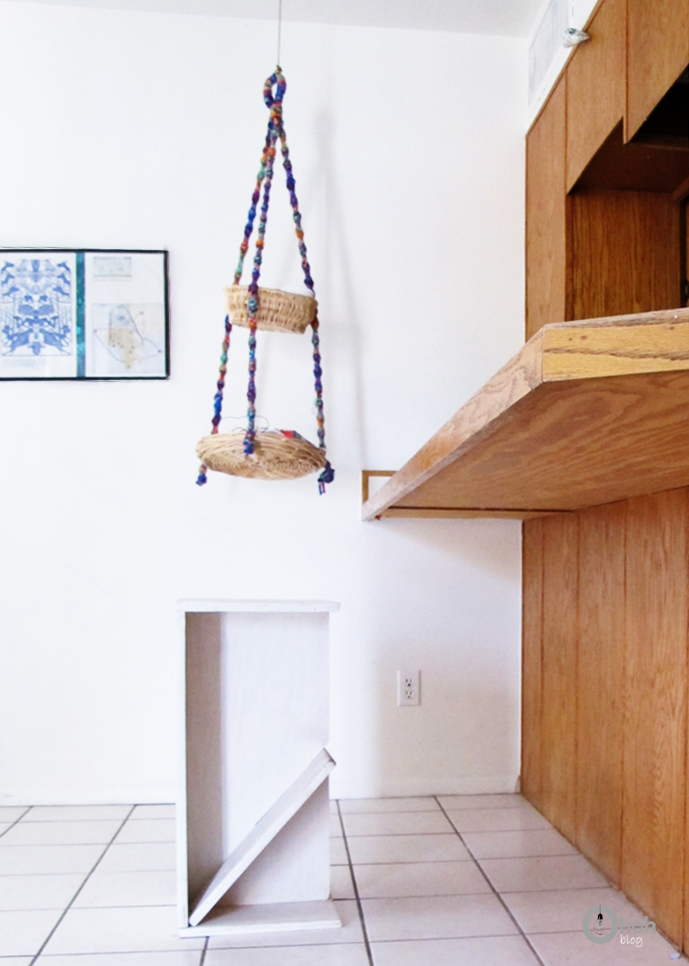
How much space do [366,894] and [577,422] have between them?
1261 mm

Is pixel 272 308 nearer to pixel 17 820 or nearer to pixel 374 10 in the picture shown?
pixel 374 10

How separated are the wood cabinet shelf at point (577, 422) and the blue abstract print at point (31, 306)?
1.30m

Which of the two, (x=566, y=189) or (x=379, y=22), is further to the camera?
(x=379, y=22)

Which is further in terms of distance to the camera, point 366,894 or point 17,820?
point 17,820

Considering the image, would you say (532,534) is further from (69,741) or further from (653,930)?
(69,741)

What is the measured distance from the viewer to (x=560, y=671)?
6.74 feet

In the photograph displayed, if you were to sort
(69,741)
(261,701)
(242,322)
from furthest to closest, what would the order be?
(69,741)
(242,322)
(261,701)

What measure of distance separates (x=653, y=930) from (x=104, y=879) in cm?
117

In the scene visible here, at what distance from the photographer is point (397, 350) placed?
238cm

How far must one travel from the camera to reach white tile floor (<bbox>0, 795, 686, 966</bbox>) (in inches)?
55.3

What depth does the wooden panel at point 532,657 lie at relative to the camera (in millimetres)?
2213

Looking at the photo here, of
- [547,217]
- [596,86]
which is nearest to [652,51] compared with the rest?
[596,86]

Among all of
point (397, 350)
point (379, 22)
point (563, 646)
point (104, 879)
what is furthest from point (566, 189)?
point (104, 879)

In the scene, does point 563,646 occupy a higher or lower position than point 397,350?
lower
